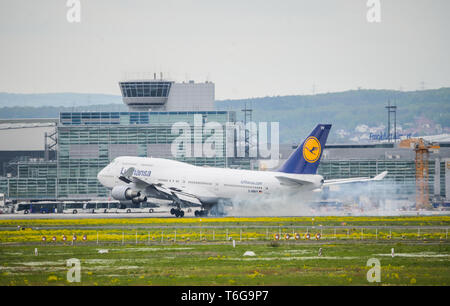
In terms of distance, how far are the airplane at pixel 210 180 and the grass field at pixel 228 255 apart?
1364 centimetres

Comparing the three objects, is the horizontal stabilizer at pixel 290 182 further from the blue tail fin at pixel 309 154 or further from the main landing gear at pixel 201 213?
the main landing gear at pixel 201 213

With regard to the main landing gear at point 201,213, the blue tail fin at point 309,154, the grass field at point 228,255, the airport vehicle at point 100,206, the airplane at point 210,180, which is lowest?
the airport vehicle at point 100,206

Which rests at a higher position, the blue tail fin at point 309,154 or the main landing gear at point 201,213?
the blue tail fin at point 309,154

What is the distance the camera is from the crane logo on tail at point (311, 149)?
9862 cm

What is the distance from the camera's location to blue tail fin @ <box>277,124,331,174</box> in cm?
9856

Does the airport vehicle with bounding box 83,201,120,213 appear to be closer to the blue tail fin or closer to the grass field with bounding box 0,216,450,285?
the blue tail fin

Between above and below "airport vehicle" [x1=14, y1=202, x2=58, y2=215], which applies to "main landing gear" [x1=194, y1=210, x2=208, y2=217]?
above

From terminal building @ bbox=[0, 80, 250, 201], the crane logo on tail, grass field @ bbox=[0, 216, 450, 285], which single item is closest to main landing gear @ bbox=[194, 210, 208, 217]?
the crane logo on tail

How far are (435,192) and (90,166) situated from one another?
8332 centimetres

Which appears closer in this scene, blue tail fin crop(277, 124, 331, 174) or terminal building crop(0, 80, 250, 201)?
blue tail fin crop(277, 124, 331, 174)

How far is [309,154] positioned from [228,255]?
4642cm

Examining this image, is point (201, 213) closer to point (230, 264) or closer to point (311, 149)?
point (311, 149)

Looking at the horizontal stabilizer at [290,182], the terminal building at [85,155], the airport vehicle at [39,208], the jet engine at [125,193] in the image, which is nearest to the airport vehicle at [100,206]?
the airport vehicle at [39,208]
